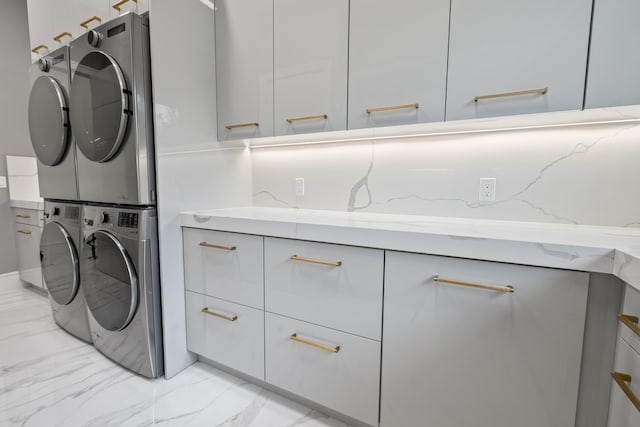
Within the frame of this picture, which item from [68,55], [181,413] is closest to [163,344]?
[181,413]

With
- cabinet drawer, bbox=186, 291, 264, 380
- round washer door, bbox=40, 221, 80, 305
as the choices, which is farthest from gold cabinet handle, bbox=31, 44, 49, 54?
cabinet drawer, bbox=186, 291, 264, 380

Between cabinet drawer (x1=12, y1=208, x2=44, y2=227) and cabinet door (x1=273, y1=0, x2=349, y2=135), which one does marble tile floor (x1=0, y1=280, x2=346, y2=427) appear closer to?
cabinet drawer (x1=12, y1=208, x2=44, y2=227)

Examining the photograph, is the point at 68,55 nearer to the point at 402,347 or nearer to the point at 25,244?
the point at 25,244

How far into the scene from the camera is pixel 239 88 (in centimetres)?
166

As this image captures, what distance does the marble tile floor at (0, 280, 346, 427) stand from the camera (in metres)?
1.30

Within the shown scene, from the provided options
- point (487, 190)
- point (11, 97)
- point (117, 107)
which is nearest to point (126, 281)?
point (117, 107)

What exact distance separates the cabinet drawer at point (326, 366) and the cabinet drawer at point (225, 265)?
174 mm

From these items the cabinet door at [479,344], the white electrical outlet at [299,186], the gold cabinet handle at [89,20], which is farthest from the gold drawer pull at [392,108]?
the gold cabinet handle at [89,20]

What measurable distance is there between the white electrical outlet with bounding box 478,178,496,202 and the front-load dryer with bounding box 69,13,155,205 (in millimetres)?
1613

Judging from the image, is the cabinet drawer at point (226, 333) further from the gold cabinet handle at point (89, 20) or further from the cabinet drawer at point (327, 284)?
the gold cabinet handle at point (89, 20)

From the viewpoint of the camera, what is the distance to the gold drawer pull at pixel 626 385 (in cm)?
67

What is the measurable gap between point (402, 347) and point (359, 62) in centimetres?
119

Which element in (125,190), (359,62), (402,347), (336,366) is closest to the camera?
(402,347)

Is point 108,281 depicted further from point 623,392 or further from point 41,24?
point 623,392
